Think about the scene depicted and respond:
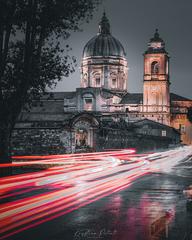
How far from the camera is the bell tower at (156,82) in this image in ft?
350

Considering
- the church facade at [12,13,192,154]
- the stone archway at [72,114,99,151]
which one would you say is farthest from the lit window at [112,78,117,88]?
the stone archway at [72,114,99,151]

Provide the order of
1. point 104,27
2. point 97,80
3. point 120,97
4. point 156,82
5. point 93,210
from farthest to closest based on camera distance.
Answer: point 104,27, point 97,80, point 120,97, point 156,82, point 93,210

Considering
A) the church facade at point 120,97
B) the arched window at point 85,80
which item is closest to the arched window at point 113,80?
the church facade at point 120,97

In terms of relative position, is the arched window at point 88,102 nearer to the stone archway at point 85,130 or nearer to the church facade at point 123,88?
the church facade at point 123,88

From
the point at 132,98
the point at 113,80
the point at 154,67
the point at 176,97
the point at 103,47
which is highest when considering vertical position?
the point at 103,47

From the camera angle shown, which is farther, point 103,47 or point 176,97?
point 176,97

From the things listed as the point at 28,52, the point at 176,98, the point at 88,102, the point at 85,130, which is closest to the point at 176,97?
the point at 176,98

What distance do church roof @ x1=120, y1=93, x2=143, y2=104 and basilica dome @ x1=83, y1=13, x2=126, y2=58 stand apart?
9696 mm

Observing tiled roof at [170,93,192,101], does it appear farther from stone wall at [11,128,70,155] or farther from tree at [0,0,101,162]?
tree at [0,0,101,162]

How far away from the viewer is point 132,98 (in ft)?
369

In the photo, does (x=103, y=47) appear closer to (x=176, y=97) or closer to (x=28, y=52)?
(x=176, y=97)

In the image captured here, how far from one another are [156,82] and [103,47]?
16.1 m

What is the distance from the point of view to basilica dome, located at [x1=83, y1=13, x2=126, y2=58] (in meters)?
117

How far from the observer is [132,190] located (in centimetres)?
1598
